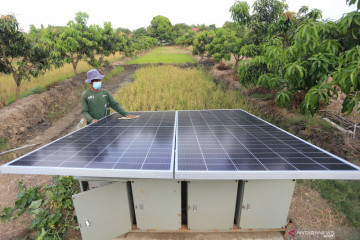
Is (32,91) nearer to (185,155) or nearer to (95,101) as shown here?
(95,101)

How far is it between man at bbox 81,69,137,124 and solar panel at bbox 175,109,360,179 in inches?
75.0

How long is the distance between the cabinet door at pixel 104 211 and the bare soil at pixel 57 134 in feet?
1.13

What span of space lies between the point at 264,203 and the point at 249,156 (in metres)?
0.79

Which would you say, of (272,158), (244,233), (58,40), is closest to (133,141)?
(272,158)

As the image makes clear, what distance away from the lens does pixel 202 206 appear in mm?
2400

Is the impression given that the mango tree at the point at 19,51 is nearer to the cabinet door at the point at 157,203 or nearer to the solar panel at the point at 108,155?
the solar panel at the point at 108,155

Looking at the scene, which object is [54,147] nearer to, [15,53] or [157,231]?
[157,231]

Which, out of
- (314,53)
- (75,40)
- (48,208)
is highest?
(75,40)

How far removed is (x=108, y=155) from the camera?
2.14m

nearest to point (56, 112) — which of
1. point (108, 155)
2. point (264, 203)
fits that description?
point (108, 155)

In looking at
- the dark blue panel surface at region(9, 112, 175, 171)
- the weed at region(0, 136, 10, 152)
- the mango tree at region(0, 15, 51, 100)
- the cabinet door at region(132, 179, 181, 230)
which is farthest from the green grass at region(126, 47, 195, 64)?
the cabinet door at region(132, 179, 181, 230)

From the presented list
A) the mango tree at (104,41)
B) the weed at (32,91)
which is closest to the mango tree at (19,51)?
the weed at (32,91)

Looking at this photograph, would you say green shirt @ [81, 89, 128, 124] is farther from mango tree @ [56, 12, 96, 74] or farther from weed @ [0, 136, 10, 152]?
mango tree @ [56, 12, 96, 74]

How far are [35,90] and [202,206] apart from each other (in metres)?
10.6
